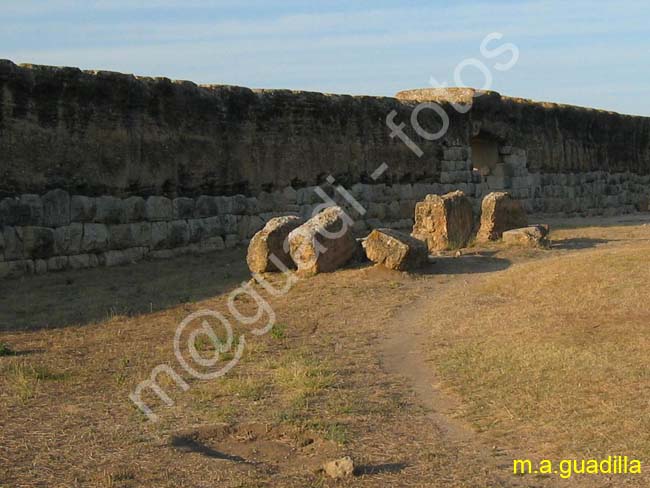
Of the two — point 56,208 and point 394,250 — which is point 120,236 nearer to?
point 56,208

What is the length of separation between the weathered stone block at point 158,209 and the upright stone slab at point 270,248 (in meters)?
2.28

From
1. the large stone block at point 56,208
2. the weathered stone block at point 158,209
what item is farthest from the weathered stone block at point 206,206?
the large stone block at point 56,208

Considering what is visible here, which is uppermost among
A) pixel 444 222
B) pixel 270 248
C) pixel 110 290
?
pixel 444 222

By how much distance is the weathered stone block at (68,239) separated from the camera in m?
12.5

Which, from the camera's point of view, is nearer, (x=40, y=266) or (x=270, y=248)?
(x=270, y=248)

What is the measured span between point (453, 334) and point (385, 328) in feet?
2.65

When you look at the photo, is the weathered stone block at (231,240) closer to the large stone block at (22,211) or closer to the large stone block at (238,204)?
the large stone block at (238,204)

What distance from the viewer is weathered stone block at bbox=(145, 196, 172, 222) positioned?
13.7 metres

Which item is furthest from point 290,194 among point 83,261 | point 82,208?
point 83,261

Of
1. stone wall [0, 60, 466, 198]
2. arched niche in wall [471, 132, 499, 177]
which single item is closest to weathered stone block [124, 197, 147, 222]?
stone wall [0, 60, 466, 198]

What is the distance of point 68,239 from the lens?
1259 centimetres

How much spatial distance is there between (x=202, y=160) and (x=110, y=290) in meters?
3.52

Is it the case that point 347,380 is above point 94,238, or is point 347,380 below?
below

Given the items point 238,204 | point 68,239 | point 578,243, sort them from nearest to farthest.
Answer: point 68,239 < point 578,243 < point 238,204
